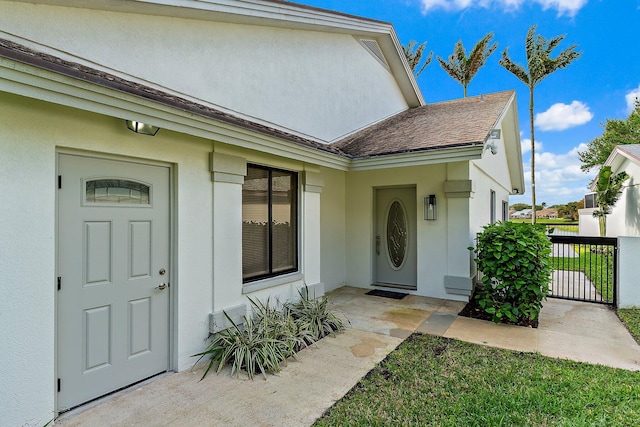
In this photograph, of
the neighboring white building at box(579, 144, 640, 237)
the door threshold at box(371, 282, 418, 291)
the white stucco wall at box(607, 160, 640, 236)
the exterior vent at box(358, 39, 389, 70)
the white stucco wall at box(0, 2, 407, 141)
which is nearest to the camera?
the white stucco wall at box(0, 2, 407, 141)

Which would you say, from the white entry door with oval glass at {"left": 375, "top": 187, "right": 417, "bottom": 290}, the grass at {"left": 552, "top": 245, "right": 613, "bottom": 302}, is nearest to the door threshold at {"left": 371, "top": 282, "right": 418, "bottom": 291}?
the white entry door with oval glass at {"left": 375, "top": 187, "right": 417, "bottom": 290}

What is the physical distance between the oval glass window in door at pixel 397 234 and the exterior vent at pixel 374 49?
5080 millimetres

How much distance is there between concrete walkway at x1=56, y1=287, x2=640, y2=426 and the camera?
11.3 ft

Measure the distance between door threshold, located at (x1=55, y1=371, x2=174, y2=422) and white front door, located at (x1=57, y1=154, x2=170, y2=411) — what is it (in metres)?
0.04

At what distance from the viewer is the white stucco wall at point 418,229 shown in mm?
7867

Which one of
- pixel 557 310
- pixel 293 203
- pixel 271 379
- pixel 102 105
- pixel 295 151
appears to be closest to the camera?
pixel 102 105

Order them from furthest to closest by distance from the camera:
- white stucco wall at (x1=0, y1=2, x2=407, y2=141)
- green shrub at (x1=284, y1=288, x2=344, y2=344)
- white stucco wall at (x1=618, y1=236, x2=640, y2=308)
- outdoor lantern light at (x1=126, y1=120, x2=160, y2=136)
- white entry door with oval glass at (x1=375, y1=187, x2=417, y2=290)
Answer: white entry door with oval glass at (x1=375, y1=187, x2=417, y2=290), white stucco wall at (x1=618, y1=236, x2=640, y2=308), green shrub at (x1=284, y1=288, x2=344, y2=344), white stucco wall at (x1=0, y1=2, x2=407, y2=141), outdoor lantern light at (x1=126, y1=120, x2=160, y2=136)

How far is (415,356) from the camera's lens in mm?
4789

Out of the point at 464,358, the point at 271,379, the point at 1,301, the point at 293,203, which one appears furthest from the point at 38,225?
the point at 464,358

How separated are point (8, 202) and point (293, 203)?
14.0ft

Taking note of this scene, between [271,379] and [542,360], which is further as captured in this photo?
[542,360]

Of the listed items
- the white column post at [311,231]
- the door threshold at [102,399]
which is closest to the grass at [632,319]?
the white column post at [311,231]

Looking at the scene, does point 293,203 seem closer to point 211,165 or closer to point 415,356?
point 211,165

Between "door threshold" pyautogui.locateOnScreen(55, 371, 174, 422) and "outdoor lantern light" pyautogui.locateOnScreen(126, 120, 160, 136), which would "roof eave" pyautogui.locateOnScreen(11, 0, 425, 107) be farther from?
"door threshold" pyautogui.locateOnScreen(55, 371, 174, 422)
